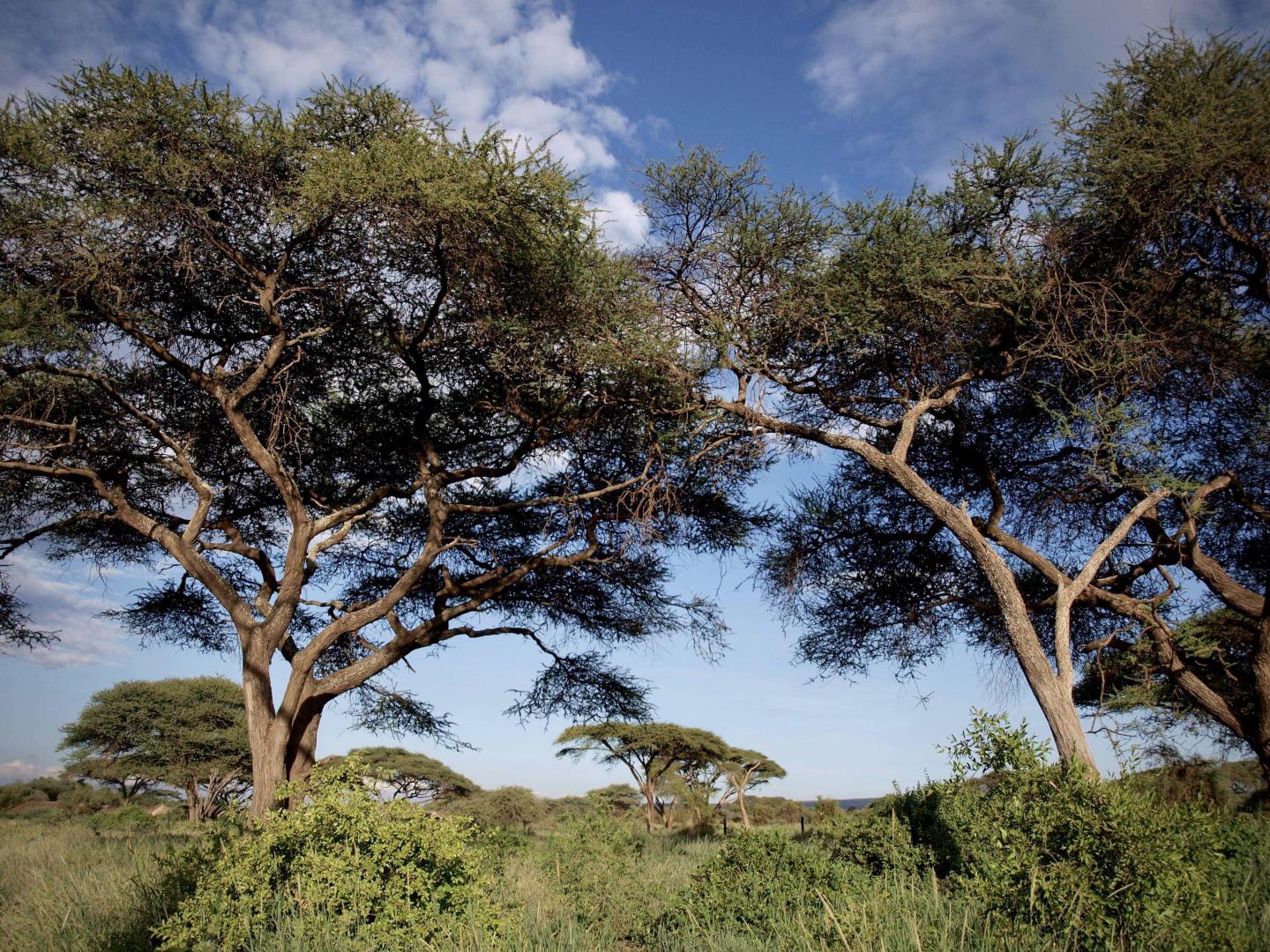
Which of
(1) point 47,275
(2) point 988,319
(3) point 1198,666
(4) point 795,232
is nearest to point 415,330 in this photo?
(1) point 47,275

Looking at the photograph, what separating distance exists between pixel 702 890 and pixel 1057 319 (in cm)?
885

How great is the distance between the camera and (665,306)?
12.5m

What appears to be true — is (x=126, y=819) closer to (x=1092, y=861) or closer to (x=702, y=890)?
(x=702, y=890)

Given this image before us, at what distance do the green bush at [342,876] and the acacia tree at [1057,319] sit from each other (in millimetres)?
6739

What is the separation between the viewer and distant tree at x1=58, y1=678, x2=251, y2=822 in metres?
26.5

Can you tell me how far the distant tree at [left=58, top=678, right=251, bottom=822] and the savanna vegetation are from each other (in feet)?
42.1

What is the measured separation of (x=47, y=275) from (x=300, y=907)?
9218mm

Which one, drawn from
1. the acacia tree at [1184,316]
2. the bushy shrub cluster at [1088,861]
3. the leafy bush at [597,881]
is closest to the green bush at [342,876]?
the leafy bush at [597,881]

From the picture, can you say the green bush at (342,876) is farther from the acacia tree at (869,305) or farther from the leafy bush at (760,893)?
the acacia tree at (869,305)

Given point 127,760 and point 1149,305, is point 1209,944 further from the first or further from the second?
point 127,760

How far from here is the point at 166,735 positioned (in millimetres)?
26922

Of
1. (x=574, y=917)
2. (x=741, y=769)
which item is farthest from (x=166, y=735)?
(x=574, y=917)

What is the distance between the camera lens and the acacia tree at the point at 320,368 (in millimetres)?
10492

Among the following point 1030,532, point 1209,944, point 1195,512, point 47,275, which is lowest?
point 1209,944
